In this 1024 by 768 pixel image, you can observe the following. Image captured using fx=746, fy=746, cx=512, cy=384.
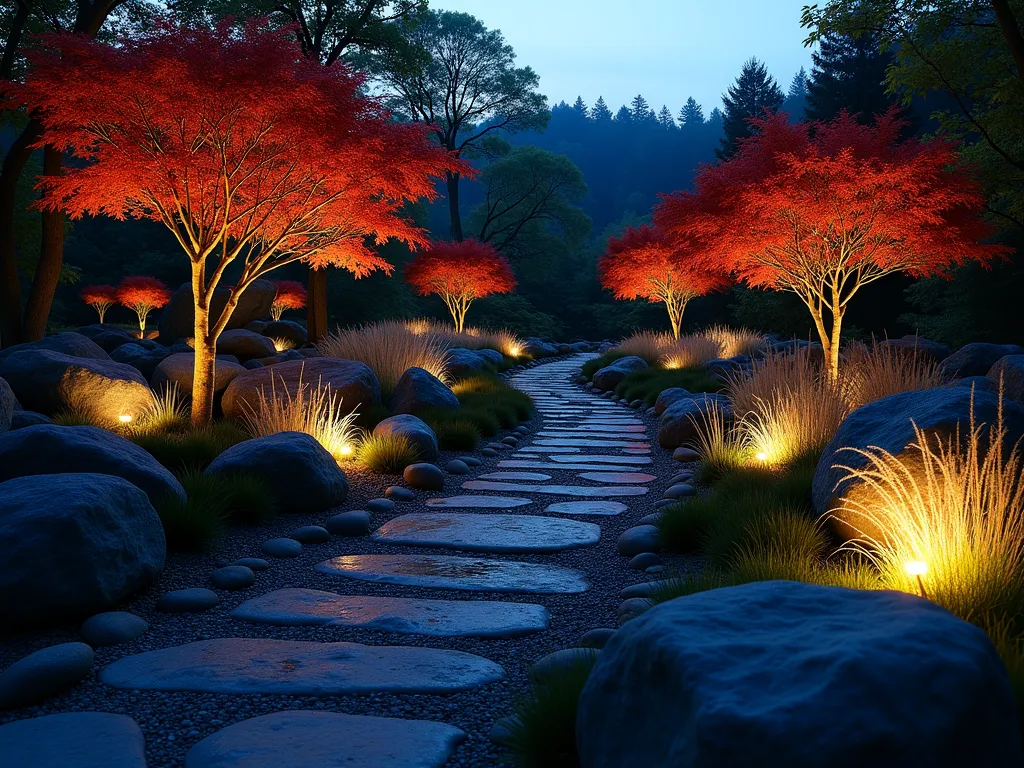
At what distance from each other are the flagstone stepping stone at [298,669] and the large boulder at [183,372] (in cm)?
593

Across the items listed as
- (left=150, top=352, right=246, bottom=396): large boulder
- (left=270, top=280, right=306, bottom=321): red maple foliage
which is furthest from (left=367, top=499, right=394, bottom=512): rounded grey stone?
(left=270, top=280, right=306, bottom=321): red maple foliage

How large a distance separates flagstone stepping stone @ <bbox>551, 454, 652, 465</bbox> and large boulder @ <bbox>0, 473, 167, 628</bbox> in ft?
12.7

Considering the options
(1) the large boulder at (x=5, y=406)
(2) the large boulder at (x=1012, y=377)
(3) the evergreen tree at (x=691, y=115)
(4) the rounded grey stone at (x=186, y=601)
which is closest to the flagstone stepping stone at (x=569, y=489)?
(4) the rounded grey stone at (x=186, y=601)

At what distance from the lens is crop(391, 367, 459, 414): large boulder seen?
745cm

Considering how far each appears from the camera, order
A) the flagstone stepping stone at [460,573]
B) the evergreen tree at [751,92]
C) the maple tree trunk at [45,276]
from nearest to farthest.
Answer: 1. the flagstone stepping stone at [460,573]
2. the maple tree trunk at [45,276]
3. the evergreen tree at [751,92]

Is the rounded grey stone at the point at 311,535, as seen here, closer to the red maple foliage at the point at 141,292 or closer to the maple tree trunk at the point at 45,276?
the maple tree trunk at the point at 45,276

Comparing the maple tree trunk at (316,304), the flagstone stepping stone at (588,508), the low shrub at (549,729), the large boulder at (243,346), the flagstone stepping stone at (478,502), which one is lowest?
the flagstone stepping stone at (588,508)

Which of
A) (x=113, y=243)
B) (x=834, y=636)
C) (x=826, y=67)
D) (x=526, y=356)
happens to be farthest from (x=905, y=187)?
(x=113, y=243)

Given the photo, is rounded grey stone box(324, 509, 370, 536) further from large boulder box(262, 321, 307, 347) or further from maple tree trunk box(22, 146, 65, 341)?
large boulder box(262, 321, 307, 347)

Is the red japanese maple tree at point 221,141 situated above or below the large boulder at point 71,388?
above

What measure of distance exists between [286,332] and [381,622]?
14.5m

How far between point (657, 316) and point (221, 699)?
1215 inches

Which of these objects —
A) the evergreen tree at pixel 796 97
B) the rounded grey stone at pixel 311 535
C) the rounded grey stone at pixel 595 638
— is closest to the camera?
the rounded grey stone at pixel 595 638

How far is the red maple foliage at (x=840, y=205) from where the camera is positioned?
25.5ft
